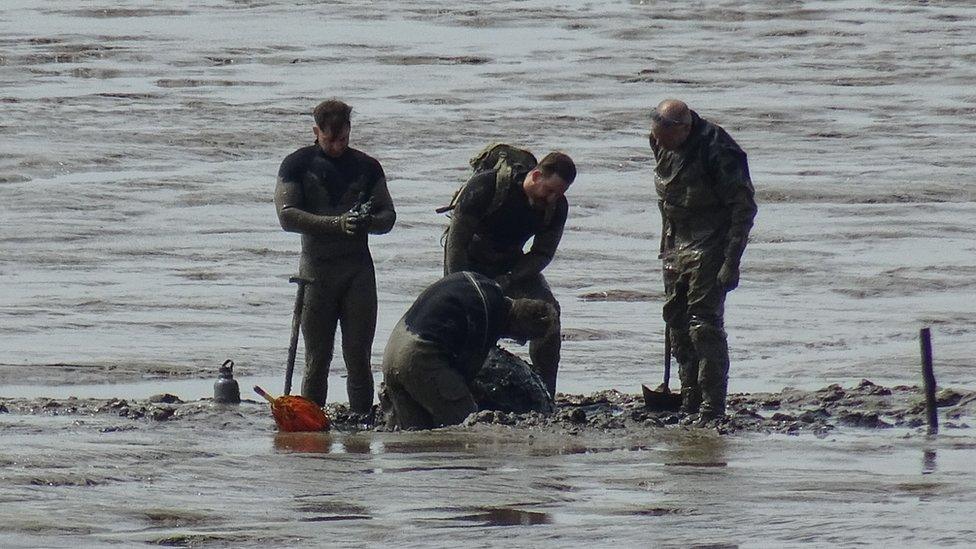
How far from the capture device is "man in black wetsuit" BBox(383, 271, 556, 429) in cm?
952

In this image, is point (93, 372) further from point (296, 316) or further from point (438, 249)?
point (438, 249)

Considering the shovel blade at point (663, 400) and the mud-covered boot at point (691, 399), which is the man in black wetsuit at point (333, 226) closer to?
the shovel blade at point (663, 400)

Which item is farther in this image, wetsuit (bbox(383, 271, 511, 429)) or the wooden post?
the wooden post

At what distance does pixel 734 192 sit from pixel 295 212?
6.63 feet

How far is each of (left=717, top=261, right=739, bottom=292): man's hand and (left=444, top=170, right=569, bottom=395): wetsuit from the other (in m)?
0.78

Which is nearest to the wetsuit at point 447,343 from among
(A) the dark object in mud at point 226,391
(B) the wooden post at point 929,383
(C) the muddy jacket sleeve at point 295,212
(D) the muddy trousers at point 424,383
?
(D) the muddy trousers at point 424,383

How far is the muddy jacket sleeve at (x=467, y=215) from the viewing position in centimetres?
1010

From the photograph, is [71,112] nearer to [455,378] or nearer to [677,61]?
[677,61]

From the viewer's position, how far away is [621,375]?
41.5ft

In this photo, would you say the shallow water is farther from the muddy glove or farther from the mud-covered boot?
the muddy glove

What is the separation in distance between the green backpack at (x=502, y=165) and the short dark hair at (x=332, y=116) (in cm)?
64

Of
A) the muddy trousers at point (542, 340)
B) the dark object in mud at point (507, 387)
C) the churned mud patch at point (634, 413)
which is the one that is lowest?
the churned mud patch at point (634, 413)

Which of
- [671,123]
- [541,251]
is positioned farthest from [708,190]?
[541,251]

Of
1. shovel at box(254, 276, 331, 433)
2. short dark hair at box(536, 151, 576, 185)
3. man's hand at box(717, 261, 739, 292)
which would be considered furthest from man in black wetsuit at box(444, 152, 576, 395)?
shovel at box(254, 276, 331, 433)
